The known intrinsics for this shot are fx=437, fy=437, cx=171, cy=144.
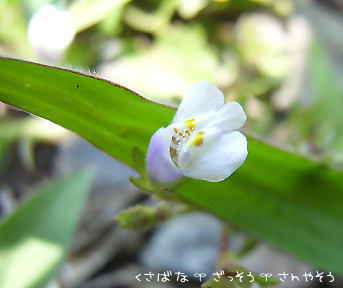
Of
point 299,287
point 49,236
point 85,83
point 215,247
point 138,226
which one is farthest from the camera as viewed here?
point 215,247

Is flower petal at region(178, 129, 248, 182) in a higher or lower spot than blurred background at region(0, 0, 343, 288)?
lower

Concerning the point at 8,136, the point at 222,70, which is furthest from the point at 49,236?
the point at 222,70

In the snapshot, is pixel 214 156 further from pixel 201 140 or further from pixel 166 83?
pixel 166 83

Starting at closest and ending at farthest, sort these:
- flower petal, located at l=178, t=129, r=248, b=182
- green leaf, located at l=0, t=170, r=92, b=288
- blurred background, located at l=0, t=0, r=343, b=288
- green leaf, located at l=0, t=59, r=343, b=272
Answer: flower petal, located at l=178, t=129, r=248, b=182 → green leaf, located at l=0, t=59, r=343, b=272 → green leaf, located at l=0, t=170, r=92, b=288 → blurred background, located at l=0, t=0, r=343, b=288

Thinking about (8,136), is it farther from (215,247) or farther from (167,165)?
(167,165)

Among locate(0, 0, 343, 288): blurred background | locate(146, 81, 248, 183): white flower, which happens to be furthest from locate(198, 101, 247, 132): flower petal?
locate(0, 0, 343, 288): blurred background

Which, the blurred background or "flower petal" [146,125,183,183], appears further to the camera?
the blurred background

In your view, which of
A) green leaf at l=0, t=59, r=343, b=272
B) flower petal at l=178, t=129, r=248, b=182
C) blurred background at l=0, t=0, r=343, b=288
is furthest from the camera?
blurred background at l=0, t=0, r=343, b=288

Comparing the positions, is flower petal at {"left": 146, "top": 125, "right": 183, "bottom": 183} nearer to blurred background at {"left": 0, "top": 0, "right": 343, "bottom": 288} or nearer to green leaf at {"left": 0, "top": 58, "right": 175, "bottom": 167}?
green leaf at {"left": 0, "top": 58, "right": 175, "bottom": 167}
